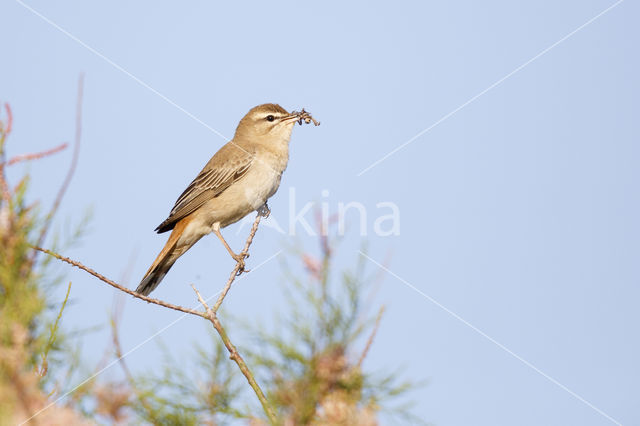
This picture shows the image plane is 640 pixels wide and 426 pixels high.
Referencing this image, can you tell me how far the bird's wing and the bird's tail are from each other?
0.15m

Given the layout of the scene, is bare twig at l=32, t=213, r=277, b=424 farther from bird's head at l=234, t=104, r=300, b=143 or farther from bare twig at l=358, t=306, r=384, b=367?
bird's head at l=234, t=104, r=300, b=143

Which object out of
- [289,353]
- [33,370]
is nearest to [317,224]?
[289,353]

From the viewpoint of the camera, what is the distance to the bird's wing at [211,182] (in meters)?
8.71

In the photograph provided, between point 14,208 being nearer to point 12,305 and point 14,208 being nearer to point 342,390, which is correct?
point 12,305

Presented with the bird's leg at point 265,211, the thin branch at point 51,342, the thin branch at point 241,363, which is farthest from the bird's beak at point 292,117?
the thin branch at point 51,342

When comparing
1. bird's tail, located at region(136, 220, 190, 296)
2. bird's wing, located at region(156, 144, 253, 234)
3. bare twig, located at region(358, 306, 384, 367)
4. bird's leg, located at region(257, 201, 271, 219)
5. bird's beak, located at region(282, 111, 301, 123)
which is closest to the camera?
bare twig, located at region(358, 306, 384, 367)

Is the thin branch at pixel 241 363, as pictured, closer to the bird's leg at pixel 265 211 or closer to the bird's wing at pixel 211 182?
the bird's leg at pixel 265 211

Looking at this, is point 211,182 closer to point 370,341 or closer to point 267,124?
point 267,124

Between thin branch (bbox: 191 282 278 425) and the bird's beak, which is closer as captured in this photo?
thin branch (bbox: 191 282 278 425)

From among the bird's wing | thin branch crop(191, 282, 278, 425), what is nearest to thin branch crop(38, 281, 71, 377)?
thin branch crop(191, 282, 278, 425)

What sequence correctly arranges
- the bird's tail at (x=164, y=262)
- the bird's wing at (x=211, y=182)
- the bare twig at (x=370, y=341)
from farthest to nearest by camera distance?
the bird's wing at (x=211, y=182) → the bird's tail at (x=164, y=262) → the bare twig at (x=370, y=341)

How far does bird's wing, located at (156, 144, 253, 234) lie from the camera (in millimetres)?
8711

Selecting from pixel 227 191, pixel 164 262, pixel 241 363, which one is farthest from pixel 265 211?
pixel 241 363

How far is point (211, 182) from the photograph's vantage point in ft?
29.7
